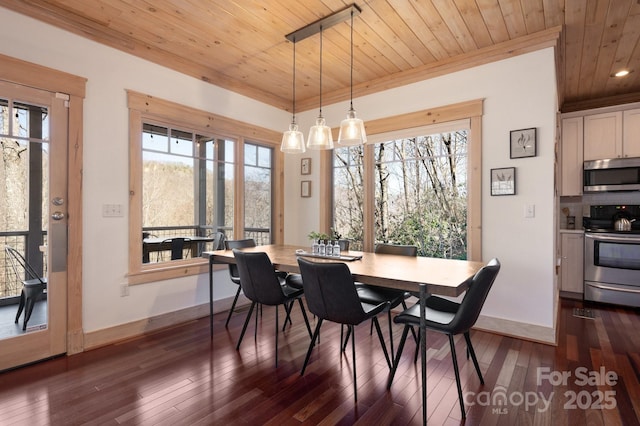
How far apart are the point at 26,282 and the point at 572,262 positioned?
590cm

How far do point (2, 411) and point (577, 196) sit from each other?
6290 millimetres

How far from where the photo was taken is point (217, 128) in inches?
148

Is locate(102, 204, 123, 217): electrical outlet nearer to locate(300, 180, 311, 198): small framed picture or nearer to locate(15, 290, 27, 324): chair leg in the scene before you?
locate(15, 290, 27, 324): chair leg

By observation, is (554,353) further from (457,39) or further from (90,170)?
(90,170)

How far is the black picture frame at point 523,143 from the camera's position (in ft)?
9.67

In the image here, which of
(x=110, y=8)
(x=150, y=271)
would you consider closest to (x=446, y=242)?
(x=150, y=271)

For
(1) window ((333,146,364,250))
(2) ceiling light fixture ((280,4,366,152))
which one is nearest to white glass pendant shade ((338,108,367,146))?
(2) ceiling light fixture ((280,4,366,152))

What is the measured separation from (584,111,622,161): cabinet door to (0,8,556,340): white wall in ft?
6.65

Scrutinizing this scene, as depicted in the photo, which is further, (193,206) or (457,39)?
(193,206)

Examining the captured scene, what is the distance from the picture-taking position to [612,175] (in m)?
4.16

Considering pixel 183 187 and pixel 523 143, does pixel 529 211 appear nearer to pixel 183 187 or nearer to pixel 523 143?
pixel 523 143

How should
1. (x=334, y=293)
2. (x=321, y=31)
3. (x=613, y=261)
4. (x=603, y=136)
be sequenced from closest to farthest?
(x=334, y=293), (x=321, y=31), (x=613, y=261), (x=603, y=136)

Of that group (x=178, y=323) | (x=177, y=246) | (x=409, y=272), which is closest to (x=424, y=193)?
(x=409, y=272)

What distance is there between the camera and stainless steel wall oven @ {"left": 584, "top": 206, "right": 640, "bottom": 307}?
3.85 m
